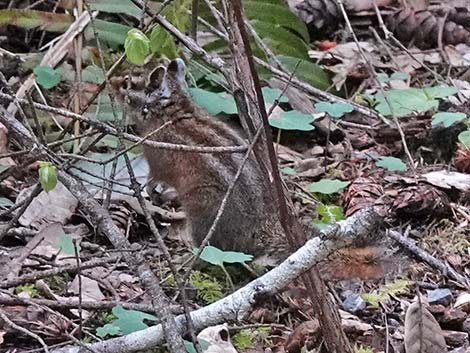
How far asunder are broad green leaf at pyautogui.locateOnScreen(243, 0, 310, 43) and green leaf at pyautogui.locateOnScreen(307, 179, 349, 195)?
176 cm

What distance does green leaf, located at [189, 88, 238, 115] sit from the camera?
15.6 ft

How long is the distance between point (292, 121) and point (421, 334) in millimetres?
1758

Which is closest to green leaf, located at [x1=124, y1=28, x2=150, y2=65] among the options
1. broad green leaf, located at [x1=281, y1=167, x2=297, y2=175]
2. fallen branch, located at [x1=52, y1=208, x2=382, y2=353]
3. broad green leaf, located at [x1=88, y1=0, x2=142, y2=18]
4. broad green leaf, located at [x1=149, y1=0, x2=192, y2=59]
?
fallen branch, located at [x1=52, y1=208, x2=382, y2=353]

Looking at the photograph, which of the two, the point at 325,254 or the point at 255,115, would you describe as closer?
the point at 325,254

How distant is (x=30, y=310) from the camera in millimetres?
3365

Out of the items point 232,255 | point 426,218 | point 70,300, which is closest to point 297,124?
point 426,218

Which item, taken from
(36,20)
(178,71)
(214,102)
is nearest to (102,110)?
(178,71)

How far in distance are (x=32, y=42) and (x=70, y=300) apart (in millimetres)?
2944

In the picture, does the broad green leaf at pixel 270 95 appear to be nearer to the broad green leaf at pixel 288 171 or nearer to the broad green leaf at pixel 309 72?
the broad green leaf at pixel 288 171

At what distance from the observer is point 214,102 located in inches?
191

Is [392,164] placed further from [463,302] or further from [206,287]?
[206,287]

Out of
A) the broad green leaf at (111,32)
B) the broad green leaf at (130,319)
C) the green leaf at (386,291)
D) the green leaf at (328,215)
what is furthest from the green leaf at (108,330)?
the broad green leaf at (111,32)

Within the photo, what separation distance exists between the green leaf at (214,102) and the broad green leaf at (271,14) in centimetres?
105

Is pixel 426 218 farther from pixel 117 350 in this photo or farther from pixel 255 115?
pixel 117 350
